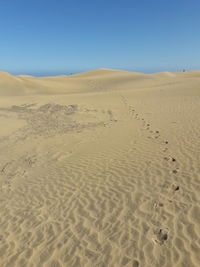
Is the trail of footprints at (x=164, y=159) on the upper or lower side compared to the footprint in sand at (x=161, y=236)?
upper

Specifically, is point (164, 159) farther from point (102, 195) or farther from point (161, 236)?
point (161, 236)

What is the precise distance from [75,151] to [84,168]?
1643mm

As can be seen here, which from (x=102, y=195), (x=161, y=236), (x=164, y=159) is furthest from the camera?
(x=164, y=159)

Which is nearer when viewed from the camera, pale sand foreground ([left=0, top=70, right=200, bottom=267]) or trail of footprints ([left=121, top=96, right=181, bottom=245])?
pale sand foreground ([left=0, top=70, right=200, bottom=267])

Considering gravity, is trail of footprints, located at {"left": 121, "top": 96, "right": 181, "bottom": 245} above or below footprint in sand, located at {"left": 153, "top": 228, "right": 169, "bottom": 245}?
above

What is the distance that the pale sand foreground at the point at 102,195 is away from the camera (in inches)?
151

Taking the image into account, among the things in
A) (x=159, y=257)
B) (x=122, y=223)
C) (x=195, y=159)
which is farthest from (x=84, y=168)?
(x=159, y=257)

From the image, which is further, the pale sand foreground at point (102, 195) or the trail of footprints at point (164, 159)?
the trail of footprints at point (164, 159)

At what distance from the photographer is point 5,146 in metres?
9.66

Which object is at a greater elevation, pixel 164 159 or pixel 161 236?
pixel 164 159

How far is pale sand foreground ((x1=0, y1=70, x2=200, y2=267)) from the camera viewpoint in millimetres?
3830

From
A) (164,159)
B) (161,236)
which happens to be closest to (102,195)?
(161,236)

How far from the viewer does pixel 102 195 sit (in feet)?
18.2

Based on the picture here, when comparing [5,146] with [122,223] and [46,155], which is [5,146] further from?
[122,223]
